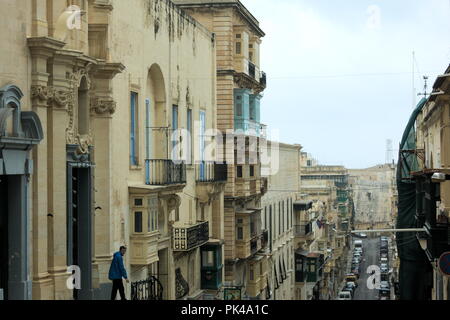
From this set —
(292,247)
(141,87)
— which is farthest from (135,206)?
(292,247)

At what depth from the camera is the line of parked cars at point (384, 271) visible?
91275mm

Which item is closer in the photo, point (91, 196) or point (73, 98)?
point (73, 98)

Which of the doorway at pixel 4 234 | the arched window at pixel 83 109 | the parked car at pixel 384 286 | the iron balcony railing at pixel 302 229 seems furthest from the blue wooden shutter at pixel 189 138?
the parked car at pixel 384 286

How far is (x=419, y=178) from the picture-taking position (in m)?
28.3

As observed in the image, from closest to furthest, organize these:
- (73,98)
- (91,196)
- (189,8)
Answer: (73,98) < (91,196) < (189,8)

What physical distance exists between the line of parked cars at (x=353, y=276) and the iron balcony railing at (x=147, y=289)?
6002cm

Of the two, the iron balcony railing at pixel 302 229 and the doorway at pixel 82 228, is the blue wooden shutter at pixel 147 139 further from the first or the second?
the iron balcony railing at pixel 302 229

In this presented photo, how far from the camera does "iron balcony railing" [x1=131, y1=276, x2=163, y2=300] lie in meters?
25.2

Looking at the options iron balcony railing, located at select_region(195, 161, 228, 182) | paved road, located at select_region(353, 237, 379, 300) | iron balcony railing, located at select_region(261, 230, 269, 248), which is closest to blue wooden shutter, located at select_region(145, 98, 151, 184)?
iron balcony railing, located at select_region(195, 161, 228, 182)

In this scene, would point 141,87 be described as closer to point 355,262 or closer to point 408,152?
point 408,152

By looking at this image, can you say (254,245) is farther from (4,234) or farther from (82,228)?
(4,234)
